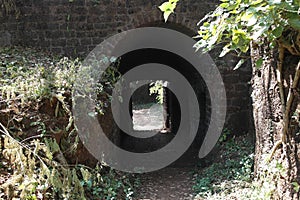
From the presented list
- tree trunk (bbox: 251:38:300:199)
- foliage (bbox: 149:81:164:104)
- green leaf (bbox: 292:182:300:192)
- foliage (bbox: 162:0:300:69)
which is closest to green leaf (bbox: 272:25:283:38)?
foliage (bbox: 162:0:300:69)

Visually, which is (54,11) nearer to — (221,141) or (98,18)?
(98,18)

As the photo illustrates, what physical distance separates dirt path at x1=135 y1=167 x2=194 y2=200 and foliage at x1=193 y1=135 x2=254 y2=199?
20 cm

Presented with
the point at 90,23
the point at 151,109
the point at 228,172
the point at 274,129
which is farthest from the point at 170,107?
the point at 274,129

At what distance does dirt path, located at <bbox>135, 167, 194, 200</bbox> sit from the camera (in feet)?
15.8

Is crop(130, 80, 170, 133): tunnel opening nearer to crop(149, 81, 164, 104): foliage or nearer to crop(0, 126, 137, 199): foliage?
crop(149, 81, 164, 104): foliage

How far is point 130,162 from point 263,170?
11.4 feet

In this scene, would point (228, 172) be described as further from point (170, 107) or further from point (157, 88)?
point (157, 88)

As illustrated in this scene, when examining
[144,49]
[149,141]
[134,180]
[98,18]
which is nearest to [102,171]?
[134,180]

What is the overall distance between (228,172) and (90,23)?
3.79 meters

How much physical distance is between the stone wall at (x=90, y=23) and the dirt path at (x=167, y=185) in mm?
1418

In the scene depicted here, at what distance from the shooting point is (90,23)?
632cm

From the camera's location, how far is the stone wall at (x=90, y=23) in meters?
6.25

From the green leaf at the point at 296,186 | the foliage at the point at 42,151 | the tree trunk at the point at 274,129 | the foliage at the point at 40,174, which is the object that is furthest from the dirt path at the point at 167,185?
the green leaf at the point at 296,186

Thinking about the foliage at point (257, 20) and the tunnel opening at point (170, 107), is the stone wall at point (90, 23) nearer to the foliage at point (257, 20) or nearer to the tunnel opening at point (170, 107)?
the tunnel opening at point (170, 107)
